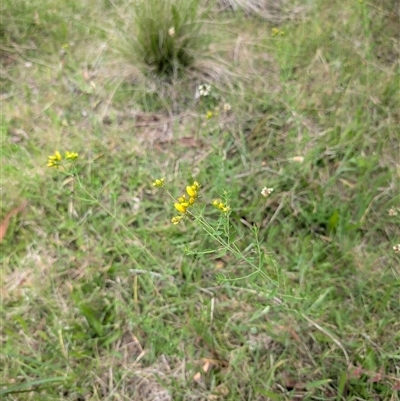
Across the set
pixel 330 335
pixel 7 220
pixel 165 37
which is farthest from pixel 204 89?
pixel 330 335

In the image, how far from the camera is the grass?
157 cm

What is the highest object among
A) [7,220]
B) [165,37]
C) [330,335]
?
[165,37]

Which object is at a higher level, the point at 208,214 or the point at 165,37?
the point at 165,37

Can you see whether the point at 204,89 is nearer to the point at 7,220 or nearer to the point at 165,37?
the point at 165,37

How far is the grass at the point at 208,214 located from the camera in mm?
1573

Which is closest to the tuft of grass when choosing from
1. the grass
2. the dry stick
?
the grass

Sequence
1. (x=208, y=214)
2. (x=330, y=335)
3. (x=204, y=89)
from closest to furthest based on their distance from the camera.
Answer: (x=330, y=335)
(x=208, y=214)
(x=204, y=89)

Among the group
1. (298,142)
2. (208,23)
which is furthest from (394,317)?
(208,23)

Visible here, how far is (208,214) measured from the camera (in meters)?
1.88

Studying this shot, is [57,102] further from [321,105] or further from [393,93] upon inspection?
[393,93]

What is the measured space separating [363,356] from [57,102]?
71.0 inches

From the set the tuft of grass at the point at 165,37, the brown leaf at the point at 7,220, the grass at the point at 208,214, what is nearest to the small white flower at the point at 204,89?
the grass at the point at 208,214

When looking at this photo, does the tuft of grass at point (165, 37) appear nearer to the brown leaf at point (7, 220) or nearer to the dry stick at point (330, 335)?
the brown leaf at point (7, 220)

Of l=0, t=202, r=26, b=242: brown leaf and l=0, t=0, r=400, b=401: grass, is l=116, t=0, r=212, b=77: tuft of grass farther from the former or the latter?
l=0, t=202, r=26, b=242: brown leaf
